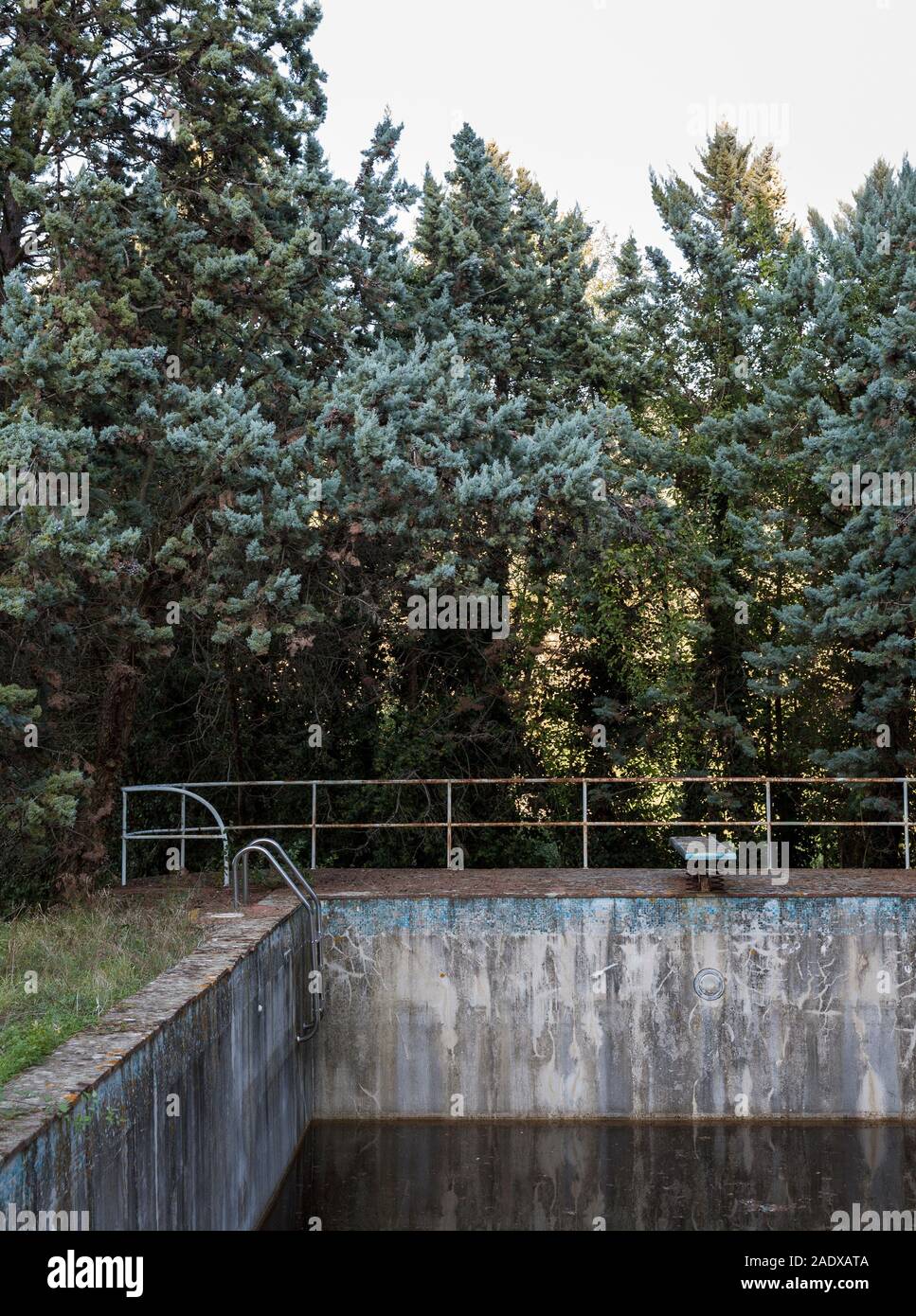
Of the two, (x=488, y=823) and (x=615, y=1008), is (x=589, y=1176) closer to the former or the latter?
(x=615, y=1008)

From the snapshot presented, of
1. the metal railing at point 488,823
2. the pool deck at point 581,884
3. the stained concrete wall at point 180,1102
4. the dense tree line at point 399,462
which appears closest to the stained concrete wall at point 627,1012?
the pool deck at point 581,884

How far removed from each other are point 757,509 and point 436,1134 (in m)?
10.5

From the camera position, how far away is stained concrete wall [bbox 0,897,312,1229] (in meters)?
5.85

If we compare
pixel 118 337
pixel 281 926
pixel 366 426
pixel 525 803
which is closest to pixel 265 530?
pixel 366 426

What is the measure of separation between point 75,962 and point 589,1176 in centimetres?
523

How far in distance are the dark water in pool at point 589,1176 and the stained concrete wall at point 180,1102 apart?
750 millimetres

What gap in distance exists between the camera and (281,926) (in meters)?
12.1

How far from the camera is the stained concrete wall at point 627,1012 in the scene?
45.4ft

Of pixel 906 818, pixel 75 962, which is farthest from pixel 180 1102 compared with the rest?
pixel 906 818

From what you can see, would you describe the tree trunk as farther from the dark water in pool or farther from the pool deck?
the dark water in pool

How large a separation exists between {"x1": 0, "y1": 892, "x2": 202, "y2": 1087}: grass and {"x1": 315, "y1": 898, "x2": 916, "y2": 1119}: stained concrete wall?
2.46 meters

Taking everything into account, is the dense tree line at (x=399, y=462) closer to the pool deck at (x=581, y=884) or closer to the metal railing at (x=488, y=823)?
the metal railing at (x=488, y=823)

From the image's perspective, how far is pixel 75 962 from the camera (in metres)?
9.96
